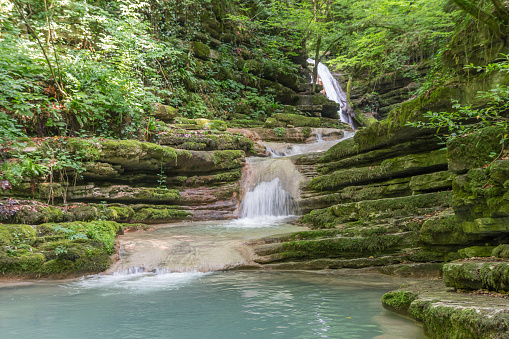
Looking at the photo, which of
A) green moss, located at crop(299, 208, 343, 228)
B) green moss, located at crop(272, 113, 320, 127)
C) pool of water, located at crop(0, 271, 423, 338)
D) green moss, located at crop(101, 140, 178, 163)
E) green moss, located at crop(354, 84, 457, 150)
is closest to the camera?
pool of water, located at crop(0, 271, 423, 338)

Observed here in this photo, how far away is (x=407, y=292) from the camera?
165 inches

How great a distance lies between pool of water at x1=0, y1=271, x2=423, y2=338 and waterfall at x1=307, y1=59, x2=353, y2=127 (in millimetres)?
19076

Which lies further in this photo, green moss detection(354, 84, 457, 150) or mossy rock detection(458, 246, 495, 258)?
green moss detection(354, 84, 457, 150)

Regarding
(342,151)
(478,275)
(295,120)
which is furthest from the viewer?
(295,120)

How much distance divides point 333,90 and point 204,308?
2389 centimetres

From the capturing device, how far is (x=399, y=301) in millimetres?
4191

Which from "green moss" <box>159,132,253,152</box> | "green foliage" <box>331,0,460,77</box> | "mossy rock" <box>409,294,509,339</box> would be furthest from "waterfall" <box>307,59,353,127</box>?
"mossy rock" <box>409,294,509,339</box>

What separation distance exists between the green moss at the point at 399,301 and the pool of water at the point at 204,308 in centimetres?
15

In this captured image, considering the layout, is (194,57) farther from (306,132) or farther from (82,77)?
(82,77)

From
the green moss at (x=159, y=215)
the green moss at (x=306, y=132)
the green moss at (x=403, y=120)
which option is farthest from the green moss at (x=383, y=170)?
the green moss at (x=306, y=132)

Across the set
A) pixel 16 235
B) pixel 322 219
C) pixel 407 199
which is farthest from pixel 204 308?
pixel 407 199

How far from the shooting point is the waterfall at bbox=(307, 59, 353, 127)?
23.5 m

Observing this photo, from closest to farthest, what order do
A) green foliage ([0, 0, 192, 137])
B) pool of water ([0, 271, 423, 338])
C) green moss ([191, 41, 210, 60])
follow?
pool of water ([0, 271, 423, 338]) < green foliage ([0, 0, 192, 137]) < green moss ([191, 41, 210, 60])

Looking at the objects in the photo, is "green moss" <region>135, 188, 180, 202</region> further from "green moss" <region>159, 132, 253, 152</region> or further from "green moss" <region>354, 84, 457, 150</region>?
"green moss" <region>354, 84, 457, 150</region>
